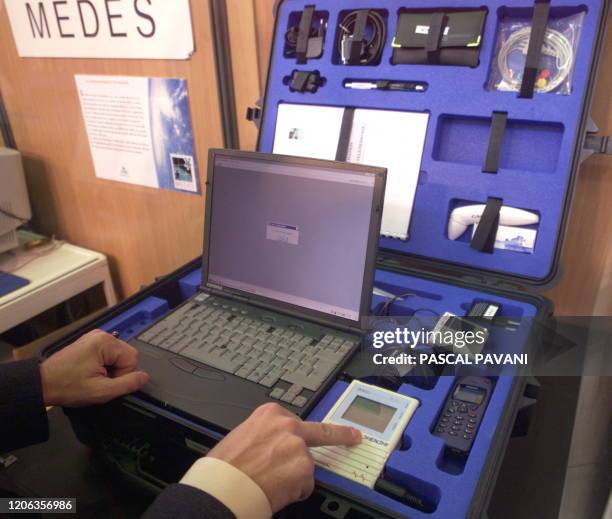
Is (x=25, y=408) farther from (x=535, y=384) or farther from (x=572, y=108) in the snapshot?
(x=572, y=108)

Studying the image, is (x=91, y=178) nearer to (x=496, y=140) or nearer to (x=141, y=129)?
(x=141, y=129)

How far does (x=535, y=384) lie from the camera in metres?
0.62

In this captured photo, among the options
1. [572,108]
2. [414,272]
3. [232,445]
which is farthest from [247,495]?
[572,108]

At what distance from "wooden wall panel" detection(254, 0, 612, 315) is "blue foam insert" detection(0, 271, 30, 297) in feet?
4.11

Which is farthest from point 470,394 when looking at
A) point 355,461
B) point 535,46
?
point 535,46

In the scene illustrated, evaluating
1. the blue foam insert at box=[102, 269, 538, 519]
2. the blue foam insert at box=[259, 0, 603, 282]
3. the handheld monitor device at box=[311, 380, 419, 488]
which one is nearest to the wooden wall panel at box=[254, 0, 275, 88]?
the blue foam insert at box=[259, 0, 603, 282]

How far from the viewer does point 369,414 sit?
576mm

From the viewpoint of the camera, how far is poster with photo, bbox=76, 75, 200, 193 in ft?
3.81

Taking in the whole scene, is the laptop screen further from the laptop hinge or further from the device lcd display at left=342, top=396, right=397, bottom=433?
the device lcd display at left=342, top=396, right=397, bottom=433

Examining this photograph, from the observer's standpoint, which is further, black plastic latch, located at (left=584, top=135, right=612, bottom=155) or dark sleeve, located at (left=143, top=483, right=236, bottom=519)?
black plastic latch, located at (left=584, top=135, right=612, bottom=155)

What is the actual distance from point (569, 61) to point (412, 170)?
28 centimetres

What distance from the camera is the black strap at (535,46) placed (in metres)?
0.71

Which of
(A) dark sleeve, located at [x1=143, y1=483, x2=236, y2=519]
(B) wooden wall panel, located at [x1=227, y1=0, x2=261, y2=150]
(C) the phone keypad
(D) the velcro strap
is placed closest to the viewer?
(A) dark sleeve, located at [x1=143, y1=483, x2=236, y2=519]
